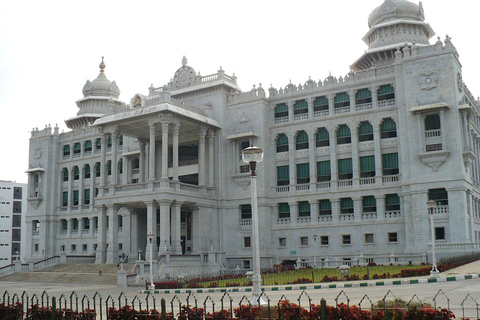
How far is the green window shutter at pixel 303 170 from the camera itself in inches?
1952

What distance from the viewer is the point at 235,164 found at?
168ft

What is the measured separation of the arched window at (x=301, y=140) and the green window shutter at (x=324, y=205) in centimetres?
554

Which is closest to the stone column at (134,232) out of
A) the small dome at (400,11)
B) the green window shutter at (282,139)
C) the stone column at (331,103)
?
the green window shutter at (282,139)

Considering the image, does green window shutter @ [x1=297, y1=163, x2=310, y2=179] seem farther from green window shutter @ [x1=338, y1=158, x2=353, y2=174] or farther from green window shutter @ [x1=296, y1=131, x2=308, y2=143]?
green window shutter @ [x1=338, y1=158, x2=353, y2=174]

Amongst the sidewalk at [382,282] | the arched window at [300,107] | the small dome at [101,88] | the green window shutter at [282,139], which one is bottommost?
the sidewalk at [382,282]

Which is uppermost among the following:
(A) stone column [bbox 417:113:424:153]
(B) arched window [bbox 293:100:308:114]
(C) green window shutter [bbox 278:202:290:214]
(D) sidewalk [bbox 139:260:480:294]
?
(B) arched window [bbox 293:100:308:114]

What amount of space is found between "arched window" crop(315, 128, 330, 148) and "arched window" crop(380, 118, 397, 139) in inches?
203

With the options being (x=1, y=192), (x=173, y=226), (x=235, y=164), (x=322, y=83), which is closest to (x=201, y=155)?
(x=235, y=164)

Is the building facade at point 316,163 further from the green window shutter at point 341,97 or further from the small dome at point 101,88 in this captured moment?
the small dome at point 101,88

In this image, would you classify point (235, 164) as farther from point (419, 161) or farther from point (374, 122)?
point (419, 161)

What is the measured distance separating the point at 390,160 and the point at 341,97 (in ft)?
24.7

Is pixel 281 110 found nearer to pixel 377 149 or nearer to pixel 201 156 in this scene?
pixel 201 156

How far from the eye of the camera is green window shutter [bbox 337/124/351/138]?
47906 mm

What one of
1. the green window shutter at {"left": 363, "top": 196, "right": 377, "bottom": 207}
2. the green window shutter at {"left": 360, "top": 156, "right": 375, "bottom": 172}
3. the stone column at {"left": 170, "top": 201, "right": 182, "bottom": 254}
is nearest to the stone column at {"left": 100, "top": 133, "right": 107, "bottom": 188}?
the stone column at {"left": 170, "top": 201, "right": 182, "bottom": 254}
